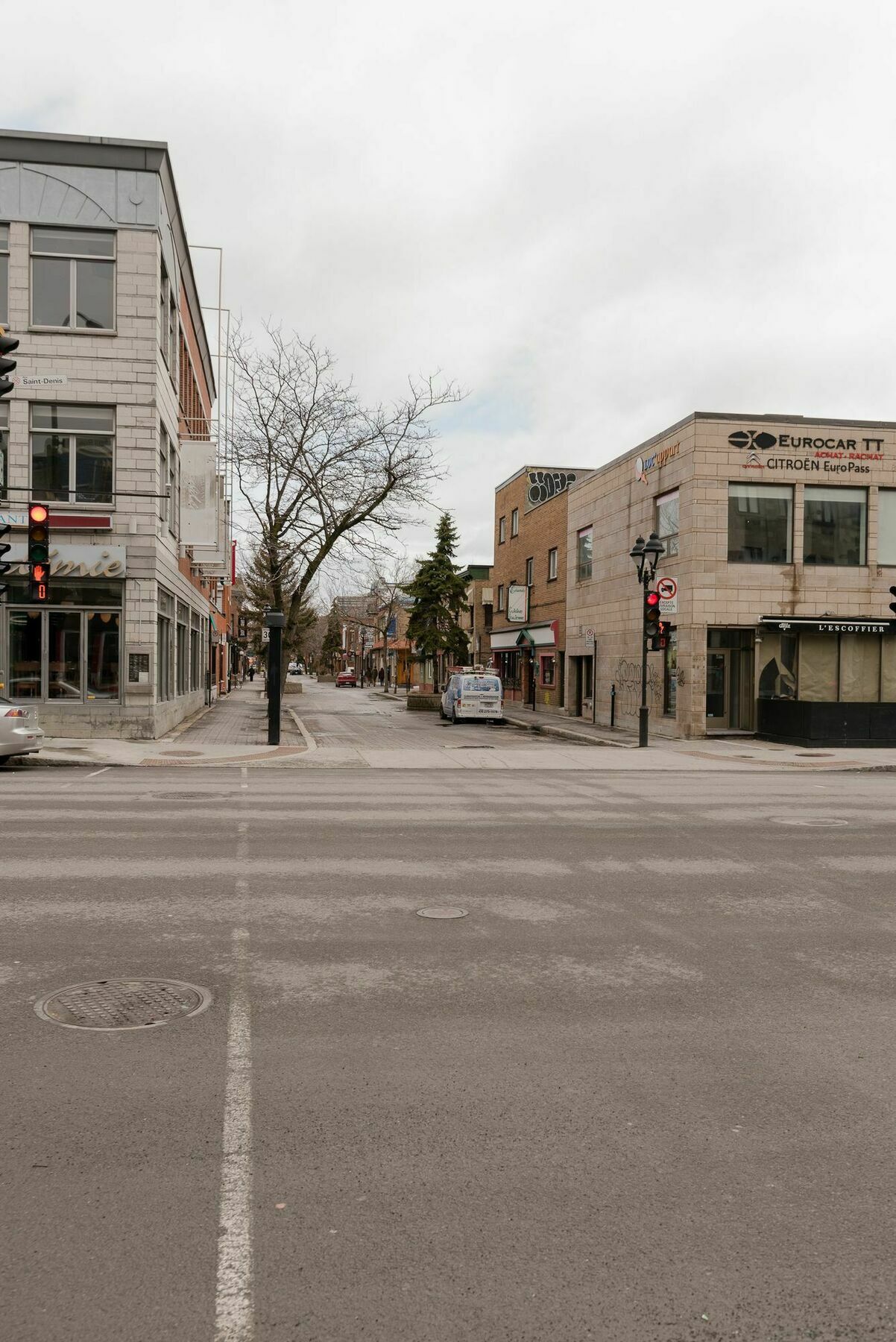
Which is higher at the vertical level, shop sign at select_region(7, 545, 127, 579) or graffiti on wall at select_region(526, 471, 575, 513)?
graffiti on wall at select_region(526, 471, 575, 513)

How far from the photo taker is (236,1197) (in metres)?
3.70

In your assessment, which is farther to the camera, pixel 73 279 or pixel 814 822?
pixel 73 279

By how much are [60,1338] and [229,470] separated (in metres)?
33.0

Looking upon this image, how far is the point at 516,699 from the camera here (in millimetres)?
48219

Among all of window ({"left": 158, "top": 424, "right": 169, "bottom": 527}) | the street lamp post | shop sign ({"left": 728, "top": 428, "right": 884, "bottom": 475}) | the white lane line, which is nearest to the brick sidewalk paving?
window ({"left": 158, "top": 424, "right": 169, "bottom": 527})

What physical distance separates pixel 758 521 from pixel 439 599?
1086 inches

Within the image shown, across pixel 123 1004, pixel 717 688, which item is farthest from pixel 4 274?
pixel 123 1004

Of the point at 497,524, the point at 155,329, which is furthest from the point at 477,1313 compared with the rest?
the point at 497,524

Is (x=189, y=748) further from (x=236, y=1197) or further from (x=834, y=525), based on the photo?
(x=236, y=1197)

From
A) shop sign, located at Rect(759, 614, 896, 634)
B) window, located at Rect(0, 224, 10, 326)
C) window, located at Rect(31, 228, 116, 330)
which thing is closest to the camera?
window, located at Rect(0, 224, 10, 326)

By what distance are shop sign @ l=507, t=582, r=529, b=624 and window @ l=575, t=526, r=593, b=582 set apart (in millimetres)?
7303

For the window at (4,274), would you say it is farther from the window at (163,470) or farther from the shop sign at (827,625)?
the shop sign at (827,625)

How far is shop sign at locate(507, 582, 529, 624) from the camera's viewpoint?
4538cm

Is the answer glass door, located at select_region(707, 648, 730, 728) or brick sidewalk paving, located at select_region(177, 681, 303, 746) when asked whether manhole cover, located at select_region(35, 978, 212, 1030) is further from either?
glass door, located at select_region(707, 648, 730, 728)
